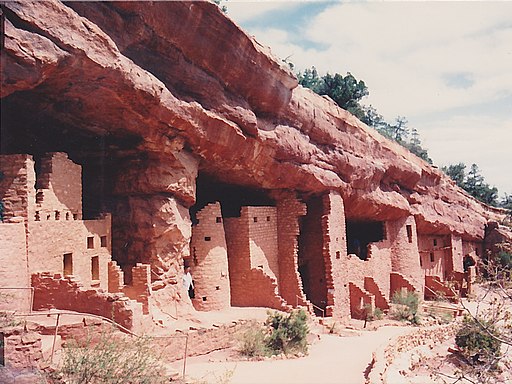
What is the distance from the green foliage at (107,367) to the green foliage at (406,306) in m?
11.5

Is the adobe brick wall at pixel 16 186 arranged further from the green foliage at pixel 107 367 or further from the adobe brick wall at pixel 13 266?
the green foliage at pixel 107 367

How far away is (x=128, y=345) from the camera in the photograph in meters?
7.61

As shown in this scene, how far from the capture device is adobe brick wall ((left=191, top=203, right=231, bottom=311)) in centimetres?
1299

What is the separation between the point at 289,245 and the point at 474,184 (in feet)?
90.0

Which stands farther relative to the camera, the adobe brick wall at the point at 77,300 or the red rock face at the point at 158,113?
the adobe brick wall at the point at 77,300

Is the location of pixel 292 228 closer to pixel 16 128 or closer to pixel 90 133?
pixel 90 133

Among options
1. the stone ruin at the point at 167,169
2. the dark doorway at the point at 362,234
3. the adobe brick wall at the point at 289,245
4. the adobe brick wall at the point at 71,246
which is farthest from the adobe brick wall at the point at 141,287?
the dark doorway at the point at 362,234

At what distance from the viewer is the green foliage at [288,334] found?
11219 millimetres

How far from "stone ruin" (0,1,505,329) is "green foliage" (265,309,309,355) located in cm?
197

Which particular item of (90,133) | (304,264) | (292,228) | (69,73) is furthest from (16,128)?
(304,264)

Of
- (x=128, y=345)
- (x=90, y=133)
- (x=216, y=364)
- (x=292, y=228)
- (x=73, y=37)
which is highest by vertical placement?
(x=73, y=37)

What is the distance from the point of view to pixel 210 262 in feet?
43.4

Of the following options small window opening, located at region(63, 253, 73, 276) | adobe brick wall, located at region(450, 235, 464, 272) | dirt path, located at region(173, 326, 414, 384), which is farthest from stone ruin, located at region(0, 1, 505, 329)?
adobe brick wall, located at region(450, 235, 464, 272)

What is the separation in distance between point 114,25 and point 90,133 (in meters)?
2.95
